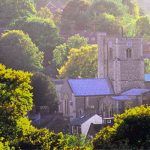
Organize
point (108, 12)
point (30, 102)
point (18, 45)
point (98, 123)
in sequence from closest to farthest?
1. point (30, 102)
2. point (98, 123)
3. point (18, 45)
4. point (108, 12)

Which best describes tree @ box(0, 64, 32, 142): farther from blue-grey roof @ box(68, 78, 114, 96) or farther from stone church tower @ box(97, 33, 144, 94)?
stone church tower @ box(97, 33, 144, 94)

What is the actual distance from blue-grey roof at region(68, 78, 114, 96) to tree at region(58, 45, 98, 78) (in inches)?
469

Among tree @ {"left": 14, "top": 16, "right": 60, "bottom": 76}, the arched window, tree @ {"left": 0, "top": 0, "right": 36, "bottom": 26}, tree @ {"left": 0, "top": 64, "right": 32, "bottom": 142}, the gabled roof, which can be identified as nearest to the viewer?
tree @ {"left": 0, "top": 64, "right": 32, "bottom": 142}

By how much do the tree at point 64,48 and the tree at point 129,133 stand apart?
51060 millimetres

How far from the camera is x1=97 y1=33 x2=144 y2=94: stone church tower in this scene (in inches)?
3066

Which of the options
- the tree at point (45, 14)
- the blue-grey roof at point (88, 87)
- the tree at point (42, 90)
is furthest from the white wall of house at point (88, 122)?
the tree at point (45, 14)

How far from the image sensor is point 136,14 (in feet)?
427

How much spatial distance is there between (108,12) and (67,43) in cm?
1705

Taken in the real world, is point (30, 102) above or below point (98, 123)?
above

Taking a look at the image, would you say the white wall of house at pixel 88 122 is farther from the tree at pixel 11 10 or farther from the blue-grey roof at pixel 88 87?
the tree at pixel 11 10

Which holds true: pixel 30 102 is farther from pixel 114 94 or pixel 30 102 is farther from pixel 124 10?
pixel 124 10

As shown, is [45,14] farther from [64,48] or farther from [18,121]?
[18,121]

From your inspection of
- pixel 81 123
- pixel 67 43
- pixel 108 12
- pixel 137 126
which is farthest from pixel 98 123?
pixel 108 12

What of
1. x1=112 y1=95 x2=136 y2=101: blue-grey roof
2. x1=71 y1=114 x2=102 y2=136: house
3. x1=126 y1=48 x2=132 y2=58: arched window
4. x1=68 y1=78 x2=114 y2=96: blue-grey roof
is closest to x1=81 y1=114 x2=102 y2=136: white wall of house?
x1=71 y1=114 x2=102 y2=136: house
